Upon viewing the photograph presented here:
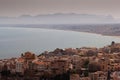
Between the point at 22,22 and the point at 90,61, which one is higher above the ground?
the point at 22,22

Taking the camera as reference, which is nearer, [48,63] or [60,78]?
[60,78]

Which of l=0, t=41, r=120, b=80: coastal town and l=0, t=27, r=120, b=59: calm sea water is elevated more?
l=0, t=27, r=120, b=59: calm sea water

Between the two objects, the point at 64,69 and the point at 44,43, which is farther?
the point at 44,43

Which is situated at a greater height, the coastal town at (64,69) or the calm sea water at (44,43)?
the calm sea water at (44,43)

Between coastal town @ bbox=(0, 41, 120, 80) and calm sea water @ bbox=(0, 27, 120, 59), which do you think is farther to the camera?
calm sea water @ bbox=(0, 27, 120, 59)

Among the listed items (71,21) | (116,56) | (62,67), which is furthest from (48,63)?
(71,21)

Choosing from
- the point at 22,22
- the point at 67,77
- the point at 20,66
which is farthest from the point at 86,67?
the point at 22,22

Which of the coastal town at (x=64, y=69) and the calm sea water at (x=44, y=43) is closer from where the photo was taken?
the coastal town at (x=64, y=69)

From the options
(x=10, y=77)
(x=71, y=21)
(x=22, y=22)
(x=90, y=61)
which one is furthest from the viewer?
(x=22, y=22)

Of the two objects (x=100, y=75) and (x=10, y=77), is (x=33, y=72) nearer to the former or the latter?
(x=10, y=77)

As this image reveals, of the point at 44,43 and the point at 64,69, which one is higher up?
the point at 44,43

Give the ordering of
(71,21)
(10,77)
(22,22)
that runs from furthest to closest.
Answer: (22,22) < (71,21) < (10,77)
